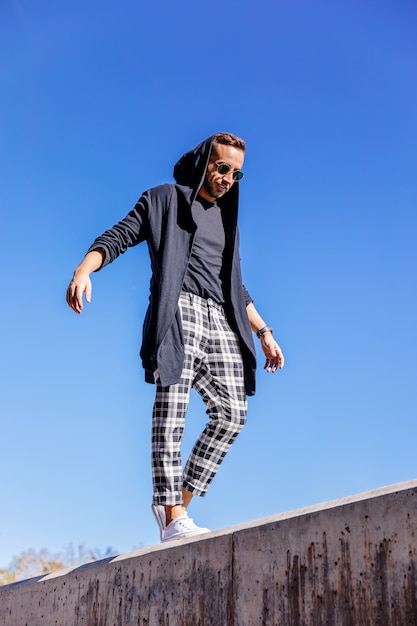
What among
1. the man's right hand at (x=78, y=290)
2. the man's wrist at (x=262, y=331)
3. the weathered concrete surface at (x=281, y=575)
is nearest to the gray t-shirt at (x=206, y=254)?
the man's wrist at (x=262, y=331)

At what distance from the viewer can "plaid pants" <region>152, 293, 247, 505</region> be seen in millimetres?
4008

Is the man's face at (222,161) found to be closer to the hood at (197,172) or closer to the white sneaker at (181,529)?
the hood at (197,172)

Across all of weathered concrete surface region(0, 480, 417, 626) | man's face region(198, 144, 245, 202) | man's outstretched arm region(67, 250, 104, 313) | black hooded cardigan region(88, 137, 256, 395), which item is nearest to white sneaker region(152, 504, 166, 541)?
weathered concrete surface region(0, 480, 417, 626)

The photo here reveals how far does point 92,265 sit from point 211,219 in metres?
0.94

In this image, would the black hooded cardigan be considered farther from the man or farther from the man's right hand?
the man's right hand

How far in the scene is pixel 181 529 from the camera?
150 inches

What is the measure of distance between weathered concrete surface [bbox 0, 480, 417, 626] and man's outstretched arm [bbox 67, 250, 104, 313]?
54.8 inches

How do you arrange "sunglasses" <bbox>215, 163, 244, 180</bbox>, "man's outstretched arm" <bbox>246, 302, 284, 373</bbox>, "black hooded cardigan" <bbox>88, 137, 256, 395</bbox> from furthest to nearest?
1. "man's outstretched arm" <bbox>246, 302, 284, 373</bbox>
2. "sunglasses" <bbox>215, 163, 244, 180</bbox>
3. "black hooded cardigan" <bbox>88, 137, 256, 395</bbox>

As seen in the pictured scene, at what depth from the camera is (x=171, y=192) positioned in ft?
14.9

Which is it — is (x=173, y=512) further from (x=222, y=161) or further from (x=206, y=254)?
(x=222, y=161)

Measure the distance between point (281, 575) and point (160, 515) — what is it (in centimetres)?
131

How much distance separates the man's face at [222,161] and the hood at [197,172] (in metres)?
0.05

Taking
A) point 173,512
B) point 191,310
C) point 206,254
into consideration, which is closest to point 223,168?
point 206,254

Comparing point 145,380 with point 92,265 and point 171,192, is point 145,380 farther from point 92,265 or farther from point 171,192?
point 171,192
